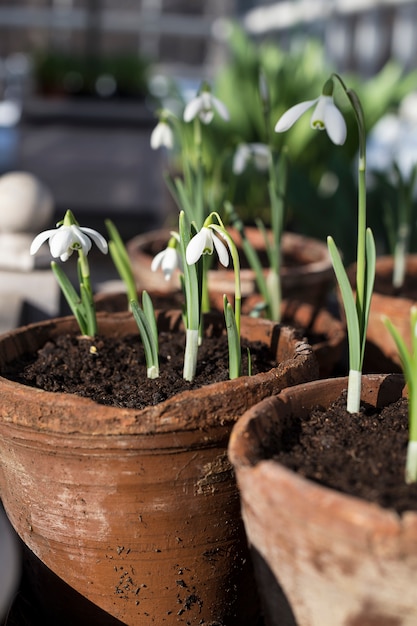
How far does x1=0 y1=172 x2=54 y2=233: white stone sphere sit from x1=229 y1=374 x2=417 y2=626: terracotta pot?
141cm

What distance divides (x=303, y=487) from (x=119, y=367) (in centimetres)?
64

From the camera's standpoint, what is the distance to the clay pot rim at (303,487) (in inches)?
32.5

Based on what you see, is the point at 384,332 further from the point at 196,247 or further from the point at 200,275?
the point at 196,247

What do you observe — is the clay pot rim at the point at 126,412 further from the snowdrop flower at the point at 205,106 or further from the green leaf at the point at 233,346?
the snowdrop flower at the point at 205,106

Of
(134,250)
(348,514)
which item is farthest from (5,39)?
(348,514)

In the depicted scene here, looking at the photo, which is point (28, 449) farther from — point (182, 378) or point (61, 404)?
point (182, 378)

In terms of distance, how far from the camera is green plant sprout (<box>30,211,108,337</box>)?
125 centimetres

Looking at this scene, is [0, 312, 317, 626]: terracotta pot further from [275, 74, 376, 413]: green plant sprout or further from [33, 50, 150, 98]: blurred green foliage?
[33, 50, 150, 98]: blurred green foliage

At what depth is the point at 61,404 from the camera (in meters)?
1.14

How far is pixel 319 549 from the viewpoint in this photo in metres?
0.87

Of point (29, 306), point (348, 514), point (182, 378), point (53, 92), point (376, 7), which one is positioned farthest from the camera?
point (53, 92)

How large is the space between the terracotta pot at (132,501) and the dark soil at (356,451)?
11cm

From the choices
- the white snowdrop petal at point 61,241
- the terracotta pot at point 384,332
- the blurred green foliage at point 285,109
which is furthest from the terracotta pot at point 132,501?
the blurred green foliage at point 285,109

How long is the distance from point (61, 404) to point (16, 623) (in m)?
0.51
